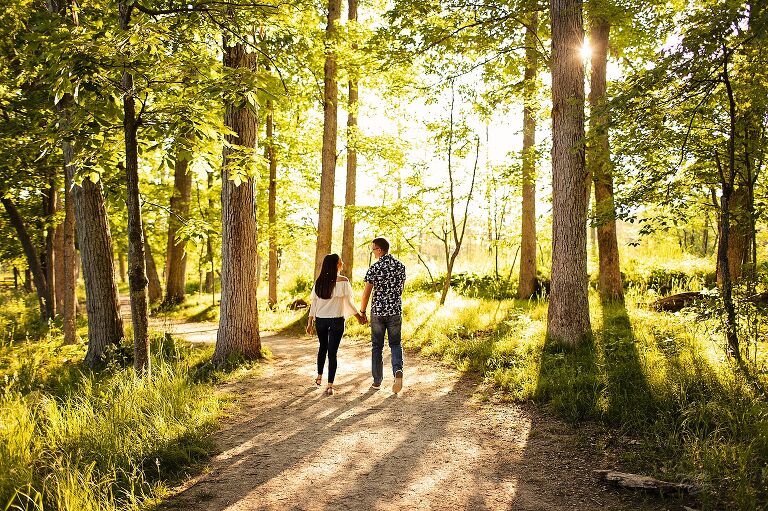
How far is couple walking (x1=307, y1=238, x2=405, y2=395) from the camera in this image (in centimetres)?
667

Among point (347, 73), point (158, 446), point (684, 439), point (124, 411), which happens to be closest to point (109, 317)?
point (124, 411)

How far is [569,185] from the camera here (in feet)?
23.7

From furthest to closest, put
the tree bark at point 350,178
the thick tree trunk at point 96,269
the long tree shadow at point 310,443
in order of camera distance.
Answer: the tree bark at point 350,178
the thick tree trunk at point 96,269
the long tree shadow at point 310,443

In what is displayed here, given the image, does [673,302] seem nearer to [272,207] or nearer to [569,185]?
[569,185]

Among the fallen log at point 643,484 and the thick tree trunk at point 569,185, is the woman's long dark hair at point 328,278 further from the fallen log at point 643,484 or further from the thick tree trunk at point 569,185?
the fallen log at point 643,484

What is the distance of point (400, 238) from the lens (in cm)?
1452

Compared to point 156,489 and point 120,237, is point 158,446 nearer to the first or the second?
point 156,489

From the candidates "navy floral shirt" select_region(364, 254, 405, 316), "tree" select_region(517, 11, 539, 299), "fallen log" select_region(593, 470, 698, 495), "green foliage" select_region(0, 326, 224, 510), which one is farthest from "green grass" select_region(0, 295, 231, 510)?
"tree" select_region(517, 11, 539, 299)

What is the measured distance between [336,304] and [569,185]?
13.8ft

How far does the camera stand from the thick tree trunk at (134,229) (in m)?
5.37

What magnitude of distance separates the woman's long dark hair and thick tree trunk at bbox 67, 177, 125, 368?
15.5 ft

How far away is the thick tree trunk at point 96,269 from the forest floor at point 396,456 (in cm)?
334

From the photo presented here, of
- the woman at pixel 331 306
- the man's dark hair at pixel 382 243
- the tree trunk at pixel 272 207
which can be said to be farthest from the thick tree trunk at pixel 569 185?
the tree trunk at pixel 272 207

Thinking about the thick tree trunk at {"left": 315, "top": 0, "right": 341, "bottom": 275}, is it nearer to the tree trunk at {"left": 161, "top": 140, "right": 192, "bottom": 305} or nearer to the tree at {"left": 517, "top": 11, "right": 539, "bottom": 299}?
the tree at {"left": 517, "top": 11, "right": 539, "bottom": 299}
